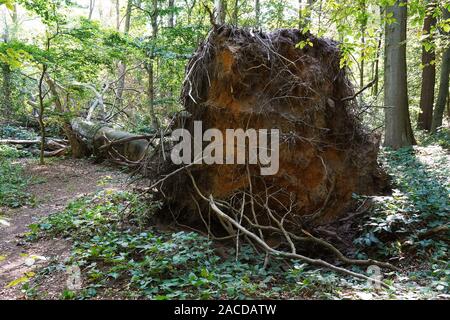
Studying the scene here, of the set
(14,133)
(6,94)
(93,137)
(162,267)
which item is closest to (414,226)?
(162,267)

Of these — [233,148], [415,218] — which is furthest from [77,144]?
[415,218]

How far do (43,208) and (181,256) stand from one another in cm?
472

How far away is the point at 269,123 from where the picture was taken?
18.9 ft

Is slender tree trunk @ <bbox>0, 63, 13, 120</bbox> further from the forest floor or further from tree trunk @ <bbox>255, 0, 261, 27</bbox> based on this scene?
tree trunk @ <bbox>255, 0, 261, 27</bbox>

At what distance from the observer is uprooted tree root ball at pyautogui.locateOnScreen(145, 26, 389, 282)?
5.70 m

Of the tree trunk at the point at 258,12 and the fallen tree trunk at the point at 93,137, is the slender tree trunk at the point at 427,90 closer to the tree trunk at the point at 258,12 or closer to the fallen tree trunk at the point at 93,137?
the tree trunk at the point at 258,12

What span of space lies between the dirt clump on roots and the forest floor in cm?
70

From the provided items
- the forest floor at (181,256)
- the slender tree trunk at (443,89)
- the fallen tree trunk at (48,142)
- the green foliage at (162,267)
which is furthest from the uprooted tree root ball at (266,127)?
the fallen tree trunk at (48,142)

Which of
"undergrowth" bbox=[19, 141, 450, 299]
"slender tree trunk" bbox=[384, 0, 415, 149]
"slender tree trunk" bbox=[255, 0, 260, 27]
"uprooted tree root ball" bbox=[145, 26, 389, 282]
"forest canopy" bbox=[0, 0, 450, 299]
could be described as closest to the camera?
"undergrowth" bbox=[19, 141, 450, 299]

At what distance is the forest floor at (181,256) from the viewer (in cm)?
361

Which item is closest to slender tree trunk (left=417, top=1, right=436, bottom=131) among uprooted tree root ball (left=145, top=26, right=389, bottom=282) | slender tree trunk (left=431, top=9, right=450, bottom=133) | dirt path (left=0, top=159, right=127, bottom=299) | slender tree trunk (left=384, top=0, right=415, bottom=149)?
slender tree trunk (left=431, top=9, right=450, bottom=133)

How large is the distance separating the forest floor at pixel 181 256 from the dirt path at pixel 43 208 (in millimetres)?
26

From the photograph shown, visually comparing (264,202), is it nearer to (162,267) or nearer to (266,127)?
(266,127)

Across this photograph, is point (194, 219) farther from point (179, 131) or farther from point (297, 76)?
point (297, 76)
